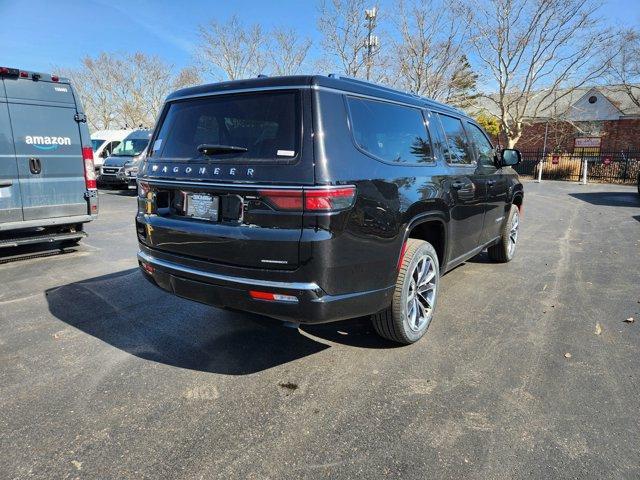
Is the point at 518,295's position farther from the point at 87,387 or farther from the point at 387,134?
the point at 87,387

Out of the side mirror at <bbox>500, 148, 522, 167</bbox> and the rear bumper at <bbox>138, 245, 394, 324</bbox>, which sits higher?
the side mirror at <bbox>500, 148, 522, 167</bbox>

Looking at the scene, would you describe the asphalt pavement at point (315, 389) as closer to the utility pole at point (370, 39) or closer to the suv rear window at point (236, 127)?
the suv rear window at point (236, 127)

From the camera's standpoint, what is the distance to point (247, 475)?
2178 millimetres

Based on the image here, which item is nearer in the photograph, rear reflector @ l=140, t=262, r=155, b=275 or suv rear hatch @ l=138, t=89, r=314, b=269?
suv rear hatch @ l=138, t=89, r=314, b=269

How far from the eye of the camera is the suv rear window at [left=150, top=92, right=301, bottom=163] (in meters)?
2.73

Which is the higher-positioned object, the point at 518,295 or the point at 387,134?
the point at 387,134

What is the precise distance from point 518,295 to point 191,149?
375 cm

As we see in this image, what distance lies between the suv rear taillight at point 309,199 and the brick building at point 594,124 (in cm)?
4002

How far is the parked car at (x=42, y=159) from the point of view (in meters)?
5.73

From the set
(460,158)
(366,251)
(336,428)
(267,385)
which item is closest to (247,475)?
(336,428)

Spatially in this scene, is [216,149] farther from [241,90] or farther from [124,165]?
[124,165]

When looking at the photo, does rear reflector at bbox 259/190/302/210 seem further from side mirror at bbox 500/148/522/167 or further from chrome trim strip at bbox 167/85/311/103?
side mirror at bbox 500/148/522/167

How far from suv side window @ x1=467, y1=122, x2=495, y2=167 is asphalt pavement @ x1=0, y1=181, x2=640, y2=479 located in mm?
1475

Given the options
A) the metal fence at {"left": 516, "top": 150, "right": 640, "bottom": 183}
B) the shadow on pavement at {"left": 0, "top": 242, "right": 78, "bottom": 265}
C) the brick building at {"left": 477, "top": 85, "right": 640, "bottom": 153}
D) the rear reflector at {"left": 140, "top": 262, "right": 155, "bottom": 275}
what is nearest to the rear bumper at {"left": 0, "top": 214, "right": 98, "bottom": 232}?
A: the shadow on pavement at {"left": 0, "top": 242, "right": 78, "bottom": 265}
